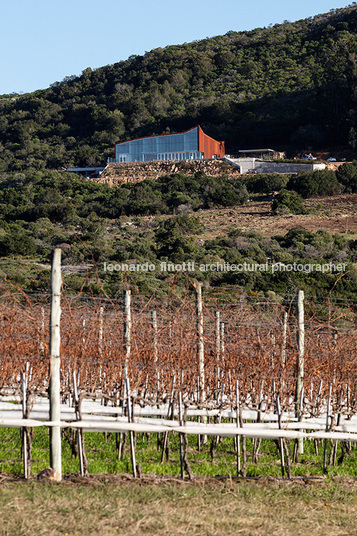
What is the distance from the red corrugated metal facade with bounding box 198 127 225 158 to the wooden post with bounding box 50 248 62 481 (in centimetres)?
4892

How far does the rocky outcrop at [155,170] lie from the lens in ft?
163

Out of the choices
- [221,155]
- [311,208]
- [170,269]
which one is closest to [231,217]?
[311,208]

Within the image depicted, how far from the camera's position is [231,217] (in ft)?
122

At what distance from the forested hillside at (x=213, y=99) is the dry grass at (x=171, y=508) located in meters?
50.0

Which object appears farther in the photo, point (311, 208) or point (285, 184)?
point (285, 184)

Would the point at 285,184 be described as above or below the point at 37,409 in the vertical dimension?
above

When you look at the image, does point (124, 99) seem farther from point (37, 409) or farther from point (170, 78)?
point (37, 409)

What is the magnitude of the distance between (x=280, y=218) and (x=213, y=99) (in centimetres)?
3565

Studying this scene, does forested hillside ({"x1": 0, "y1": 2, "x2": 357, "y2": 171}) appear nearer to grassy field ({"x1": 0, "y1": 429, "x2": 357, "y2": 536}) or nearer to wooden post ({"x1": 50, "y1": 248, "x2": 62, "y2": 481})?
grassy field ({"x1": 0, "y1": 429, "x2": 357, "y2": 536})

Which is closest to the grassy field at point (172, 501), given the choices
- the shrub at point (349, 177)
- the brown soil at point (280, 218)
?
the brown soil at point (280, 218)

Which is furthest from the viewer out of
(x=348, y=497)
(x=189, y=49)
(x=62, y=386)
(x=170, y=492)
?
(x=189, y=49)

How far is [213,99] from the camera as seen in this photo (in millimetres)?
69312

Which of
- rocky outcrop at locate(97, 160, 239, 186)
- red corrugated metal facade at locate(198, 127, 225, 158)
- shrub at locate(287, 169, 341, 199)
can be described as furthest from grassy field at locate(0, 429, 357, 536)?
red corrugated metal facade at locate(198, 127, 225, 158)

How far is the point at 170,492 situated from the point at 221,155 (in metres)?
50.7
